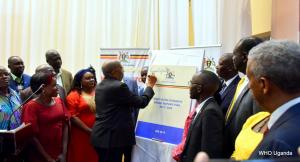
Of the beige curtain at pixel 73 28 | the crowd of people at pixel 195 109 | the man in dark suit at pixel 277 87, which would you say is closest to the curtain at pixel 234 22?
the beige curtain at pixel 73 28

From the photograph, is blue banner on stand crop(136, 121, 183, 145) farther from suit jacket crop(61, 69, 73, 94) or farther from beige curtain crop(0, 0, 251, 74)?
beige curtain crop(0, 0, 251, 74)

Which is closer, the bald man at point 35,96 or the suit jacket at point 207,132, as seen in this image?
the suit jacket at point 207,132

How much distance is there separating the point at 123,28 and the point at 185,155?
367cm

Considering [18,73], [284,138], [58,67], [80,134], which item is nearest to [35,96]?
[80,134]

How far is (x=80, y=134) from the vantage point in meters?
3.78

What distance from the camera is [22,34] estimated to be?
580 centimetres

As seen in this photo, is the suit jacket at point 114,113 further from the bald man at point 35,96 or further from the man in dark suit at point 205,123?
the man in dark suit at point 205,123

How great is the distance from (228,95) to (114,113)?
51.2 inches

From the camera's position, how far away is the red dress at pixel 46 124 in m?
2.86

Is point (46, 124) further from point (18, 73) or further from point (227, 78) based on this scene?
point (18, 73)

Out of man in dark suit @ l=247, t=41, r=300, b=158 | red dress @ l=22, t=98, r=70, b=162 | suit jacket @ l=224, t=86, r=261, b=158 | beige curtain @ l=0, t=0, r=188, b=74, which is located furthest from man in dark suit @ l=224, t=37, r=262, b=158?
beige curtain @ l=0, t=0, r=188, b=74

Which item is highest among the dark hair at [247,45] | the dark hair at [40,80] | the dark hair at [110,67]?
the dark hair at [247,45]

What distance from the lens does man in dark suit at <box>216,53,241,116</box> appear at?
245 centimetres

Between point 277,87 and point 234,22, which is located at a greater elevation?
point 234,22
